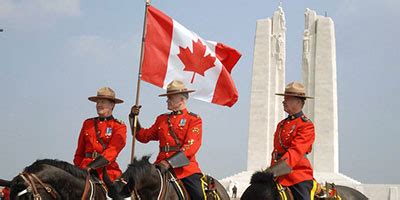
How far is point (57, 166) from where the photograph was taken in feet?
20.6

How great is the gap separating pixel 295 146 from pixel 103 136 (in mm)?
2375

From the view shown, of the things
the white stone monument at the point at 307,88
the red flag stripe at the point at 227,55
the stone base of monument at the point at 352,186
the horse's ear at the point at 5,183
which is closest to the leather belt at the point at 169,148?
the horse's ear at the point at 5,183

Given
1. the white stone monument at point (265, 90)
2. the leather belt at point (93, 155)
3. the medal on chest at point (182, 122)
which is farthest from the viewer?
the white stone monument at point (265, 90)

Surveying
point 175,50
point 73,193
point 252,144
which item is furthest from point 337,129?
point 73,193

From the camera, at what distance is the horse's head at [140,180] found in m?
6.13

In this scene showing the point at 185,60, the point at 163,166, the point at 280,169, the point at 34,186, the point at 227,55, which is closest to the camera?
the point at 34,186

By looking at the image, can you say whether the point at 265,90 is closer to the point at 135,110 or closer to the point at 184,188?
the point at 135,110

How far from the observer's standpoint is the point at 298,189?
7.32 meters

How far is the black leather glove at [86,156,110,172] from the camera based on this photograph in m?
7.39

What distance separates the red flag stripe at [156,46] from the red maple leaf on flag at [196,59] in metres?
0.33

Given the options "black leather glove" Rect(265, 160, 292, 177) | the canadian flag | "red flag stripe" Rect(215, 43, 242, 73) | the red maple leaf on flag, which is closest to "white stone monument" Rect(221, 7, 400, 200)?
"red flag stripe" Rect(215, 43, 242, 73)

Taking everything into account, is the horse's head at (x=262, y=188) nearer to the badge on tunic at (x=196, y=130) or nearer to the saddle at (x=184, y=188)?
the saddle at (x=184, y=188)

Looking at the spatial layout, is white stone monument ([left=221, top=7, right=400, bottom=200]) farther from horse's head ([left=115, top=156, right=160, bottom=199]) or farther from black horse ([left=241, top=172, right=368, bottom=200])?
horse's head ([left=115, top=156, right=160, bottom=199])

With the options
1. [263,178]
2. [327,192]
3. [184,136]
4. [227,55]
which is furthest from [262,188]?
[227,55]
